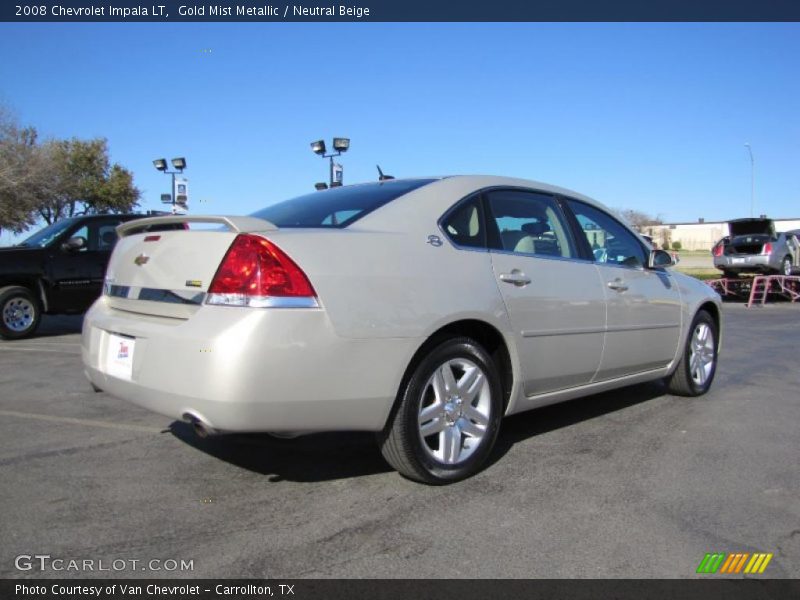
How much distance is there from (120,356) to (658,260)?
3.75 metres

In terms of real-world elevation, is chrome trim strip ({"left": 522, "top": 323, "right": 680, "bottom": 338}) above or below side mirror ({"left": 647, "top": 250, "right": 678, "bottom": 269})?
below

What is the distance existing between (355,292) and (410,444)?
0.78 m

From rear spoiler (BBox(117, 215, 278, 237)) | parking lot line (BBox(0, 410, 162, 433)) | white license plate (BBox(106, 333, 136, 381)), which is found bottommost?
parking lot line (BBox(0, 410, 162, 433))

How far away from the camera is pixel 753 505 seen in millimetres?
3043

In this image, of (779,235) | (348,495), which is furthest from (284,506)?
(779,235)

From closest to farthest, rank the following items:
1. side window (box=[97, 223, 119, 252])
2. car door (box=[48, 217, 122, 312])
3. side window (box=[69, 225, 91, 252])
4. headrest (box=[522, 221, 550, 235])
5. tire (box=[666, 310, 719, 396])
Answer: headrest (box=[522, 221, 550, 235])
tire (box=[666, 310, 719, 396])
car door (box=[48, 217, 122, 312])
side window (box=[69, 225, 91, 252])
side window (box=[97, 223, 119, 252])

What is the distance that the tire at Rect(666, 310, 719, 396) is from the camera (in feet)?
17.1

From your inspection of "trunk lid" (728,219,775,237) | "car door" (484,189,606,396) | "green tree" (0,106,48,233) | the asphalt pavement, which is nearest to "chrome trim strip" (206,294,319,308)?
the asphalt pavement

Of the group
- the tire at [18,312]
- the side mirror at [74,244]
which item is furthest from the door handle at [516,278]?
the tire at [18,312]

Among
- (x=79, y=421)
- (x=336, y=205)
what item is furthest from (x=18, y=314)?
(x=336, y=205)

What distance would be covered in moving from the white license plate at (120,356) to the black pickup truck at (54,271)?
654 cm

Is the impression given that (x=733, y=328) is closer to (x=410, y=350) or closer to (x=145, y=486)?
(x=410, y=350)

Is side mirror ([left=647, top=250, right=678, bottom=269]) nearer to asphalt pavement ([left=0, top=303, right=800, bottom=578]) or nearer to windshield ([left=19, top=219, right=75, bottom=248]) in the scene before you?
asphalt pavement ([left=0, top=303, right=800, bottom=578])
